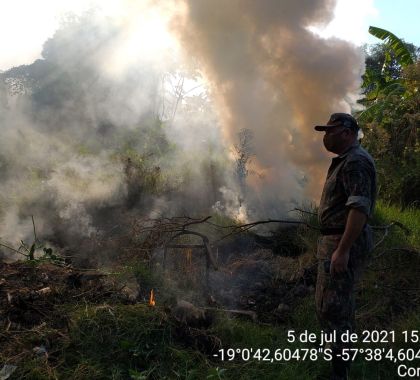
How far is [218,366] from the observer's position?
329 cm

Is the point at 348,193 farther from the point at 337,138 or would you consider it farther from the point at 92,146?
the point at 92,146

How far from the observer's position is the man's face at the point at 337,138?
10.2ft

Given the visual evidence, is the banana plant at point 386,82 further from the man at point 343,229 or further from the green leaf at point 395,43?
the man at point 343,229

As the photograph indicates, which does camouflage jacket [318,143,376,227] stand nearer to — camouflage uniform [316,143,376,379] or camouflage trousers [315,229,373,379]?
camouflage uniform [316,143,376,379]

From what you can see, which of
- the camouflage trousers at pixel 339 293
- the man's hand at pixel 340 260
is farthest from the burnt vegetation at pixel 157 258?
the man's hand at pixel 340 260

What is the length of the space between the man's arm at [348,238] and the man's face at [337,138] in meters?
0.61

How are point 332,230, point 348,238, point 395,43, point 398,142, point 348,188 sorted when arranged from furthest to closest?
point 395,43
point 398,142
point 332,230
point 348,188
point 348,238

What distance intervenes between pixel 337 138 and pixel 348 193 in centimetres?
50

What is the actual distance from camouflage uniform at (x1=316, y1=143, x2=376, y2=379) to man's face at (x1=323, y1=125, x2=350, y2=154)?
0.08 meters

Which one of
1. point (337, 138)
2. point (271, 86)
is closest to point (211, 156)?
point (271, 86)

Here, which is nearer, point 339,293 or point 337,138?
point 339,293

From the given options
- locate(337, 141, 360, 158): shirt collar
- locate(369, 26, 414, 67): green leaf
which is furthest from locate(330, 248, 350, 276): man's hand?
locate(369, 26, 414, 67): green leaf

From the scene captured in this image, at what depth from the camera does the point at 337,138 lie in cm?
314

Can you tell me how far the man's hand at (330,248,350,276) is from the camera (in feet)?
9.36
